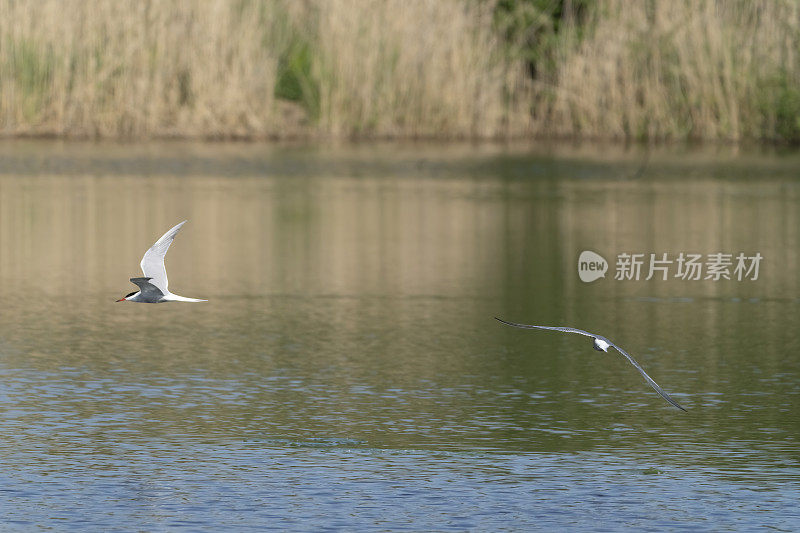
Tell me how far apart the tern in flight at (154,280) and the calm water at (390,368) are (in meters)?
0.44

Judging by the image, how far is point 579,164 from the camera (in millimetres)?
18422

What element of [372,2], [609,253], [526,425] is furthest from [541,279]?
Result: [372,2]

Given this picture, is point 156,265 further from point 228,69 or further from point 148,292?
point 228,69

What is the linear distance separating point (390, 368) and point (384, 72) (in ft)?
47.7

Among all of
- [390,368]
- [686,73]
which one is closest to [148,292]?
[390,368]

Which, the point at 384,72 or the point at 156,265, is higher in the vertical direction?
the point at 384,72

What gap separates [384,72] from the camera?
70.9 feet

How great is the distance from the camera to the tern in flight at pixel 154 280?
20.7 ft

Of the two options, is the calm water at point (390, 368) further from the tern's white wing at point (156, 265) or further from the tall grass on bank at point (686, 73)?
the tall grass on bank at point (686, 73)

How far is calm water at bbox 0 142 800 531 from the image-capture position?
17.2 ft

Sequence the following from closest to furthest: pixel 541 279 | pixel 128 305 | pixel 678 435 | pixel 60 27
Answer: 1. pixel 678 435
2. pixel 128 305
3. pixel 541 279
4. pixel 60 27

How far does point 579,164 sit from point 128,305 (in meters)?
9.84

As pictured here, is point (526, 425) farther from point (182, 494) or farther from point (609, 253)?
point (609, 253)

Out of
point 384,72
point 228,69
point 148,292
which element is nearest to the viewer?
point 148,292
